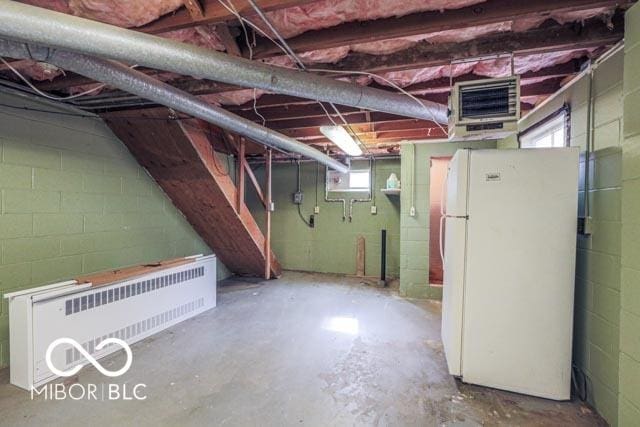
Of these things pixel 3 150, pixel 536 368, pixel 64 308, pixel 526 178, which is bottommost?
pixel 536 368

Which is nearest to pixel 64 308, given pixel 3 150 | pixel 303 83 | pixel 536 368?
pixel 3 150

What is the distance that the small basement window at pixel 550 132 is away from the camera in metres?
2.10

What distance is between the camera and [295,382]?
198 centimetres

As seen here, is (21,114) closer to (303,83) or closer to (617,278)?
(303,83)

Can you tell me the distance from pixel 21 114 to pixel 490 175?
3384 millimetres

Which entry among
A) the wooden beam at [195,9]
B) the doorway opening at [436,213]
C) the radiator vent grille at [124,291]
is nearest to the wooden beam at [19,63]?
the wooden beam at [195,9]

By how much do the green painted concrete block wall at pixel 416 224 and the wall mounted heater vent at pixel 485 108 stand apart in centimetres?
197

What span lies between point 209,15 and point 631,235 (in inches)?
90.0

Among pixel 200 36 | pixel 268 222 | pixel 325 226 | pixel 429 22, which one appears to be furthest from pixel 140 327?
pixel 325 226

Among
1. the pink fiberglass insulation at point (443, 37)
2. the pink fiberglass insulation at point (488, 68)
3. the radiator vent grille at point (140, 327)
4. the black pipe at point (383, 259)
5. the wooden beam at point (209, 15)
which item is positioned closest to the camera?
the wooden beam at point (209, 15)

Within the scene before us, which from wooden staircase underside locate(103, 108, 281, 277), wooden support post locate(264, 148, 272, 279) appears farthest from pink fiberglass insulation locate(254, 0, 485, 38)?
wooden support post locate(264, 148, 272, 279)

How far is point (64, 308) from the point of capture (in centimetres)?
202

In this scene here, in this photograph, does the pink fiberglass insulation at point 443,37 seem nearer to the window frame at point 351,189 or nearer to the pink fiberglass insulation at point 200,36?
the pink fiberglass insulation at point 200,36

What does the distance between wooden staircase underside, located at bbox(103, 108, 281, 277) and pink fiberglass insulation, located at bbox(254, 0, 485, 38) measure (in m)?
1.60
